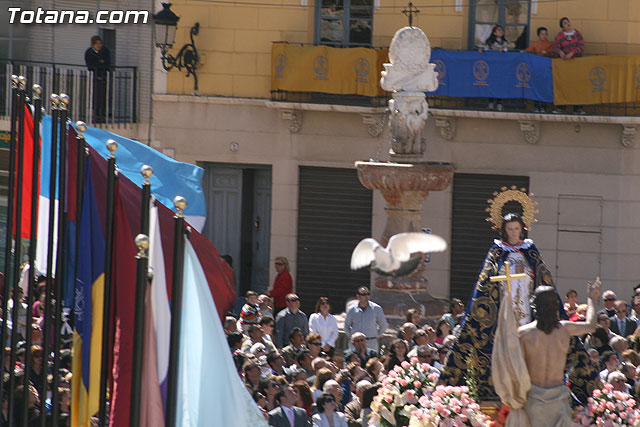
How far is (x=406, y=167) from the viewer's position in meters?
16.3

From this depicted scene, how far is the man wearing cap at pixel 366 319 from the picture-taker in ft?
51.7

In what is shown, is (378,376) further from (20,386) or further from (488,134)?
(488,134)

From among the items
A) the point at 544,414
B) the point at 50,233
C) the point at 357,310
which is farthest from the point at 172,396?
the point at 357,310

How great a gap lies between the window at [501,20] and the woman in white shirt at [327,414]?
10.4 meters

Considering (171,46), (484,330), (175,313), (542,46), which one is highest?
(542,46)

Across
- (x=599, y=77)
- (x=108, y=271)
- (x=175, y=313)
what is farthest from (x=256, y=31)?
(x=175, y=313)

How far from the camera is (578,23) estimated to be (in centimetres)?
2070

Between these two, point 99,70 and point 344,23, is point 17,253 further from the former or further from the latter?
point 344,23

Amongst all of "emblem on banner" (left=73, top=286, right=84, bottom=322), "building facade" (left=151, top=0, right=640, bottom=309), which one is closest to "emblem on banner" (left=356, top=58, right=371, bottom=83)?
"building facade" (left=151, top=0, right=640, bottom=309)

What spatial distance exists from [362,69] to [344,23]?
121cm

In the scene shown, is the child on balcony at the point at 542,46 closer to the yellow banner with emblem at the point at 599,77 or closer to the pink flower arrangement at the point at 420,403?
the yellow banner with emblem at the point at 599,77

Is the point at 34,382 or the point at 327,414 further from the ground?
the point at 34,382

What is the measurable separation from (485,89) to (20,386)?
39.1 ft

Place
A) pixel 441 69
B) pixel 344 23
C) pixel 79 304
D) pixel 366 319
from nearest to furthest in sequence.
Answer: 1. pixel 79 304
2. pixel 366 319
3. pixel 441 69
4. pixel 344 23
